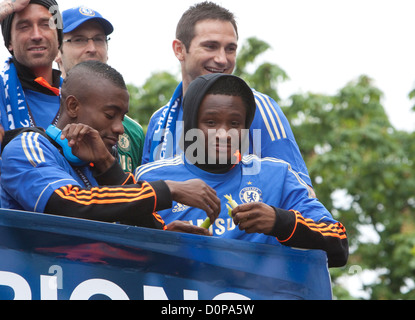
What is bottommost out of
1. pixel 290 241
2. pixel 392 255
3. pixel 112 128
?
pixel 290 241

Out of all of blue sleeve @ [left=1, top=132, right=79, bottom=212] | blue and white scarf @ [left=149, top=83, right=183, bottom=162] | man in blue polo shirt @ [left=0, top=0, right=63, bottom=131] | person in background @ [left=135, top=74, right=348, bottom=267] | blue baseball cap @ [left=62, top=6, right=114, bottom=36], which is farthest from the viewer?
blue baseball cap @ [left=62, top=6, right=114, bottom=36]

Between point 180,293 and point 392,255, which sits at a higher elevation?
point 392,255

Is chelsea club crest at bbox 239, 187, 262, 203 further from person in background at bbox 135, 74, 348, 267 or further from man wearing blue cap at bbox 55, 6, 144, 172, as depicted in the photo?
man wearing blue cap at bbox 55, 6, 144, 172

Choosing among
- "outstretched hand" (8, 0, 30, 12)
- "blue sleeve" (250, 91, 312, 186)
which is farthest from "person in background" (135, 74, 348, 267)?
"outstretched hand" (8, 0, 30, 12)

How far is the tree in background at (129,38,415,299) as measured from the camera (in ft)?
49.9

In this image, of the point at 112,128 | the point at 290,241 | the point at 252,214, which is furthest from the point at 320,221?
the point at 112,128

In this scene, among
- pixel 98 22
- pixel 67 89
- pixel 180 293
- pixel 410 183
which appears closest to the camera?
pixel 180 293

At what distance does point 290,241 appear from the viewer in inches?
132

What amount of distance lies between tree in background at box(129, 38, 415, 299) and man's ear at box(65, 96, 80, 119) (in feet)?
38.4

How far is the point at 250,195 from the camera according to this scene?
365 centimetres

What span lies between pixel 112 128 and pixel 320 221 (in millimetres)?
1031

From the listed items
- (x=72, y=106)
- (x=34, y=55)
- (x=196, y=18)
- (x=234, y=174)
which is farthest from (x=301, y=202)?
(x=196, y=18)

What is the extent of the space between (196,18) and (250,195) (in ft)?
7.01

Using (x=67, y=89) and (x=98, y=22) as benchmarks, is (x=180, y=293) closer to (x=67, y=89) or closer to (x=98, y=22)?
(x=67, y=89)
